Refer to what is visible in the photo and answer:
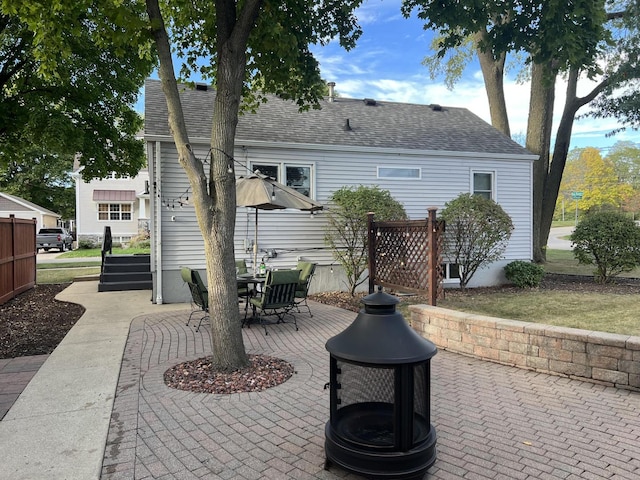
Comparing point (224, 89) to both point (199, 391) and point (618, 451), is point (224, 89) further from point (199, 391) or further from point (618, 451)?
point (618, 451)

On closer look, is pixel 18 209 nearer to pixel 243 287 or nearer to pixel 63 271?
pixel 63 271

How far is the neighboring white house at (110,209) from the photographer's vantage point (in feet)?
101

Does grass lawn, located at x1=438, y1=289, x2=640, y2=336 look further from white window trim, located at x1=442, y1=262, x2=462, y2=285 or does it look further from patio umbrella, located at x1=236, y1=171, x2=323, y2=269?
patio umbrella, located at x1=236, y1=171, x2=323, y2=269

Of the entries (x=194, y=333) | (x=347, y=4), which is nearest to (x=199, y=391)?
(x=194, y=333)

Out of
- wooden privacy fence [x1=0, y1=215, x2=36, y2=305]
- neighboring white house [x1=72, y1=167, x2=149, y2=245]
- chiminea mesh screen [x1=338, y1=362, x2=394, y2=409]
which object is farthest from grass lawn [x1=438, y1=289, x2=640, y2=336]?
neighboring white house [x1=72, y1=167, x2=149, y2=245]

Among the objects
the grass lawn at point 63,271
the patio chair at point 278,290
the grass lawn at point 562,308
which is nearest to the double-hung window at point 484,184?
the grass lawn at point 562,308

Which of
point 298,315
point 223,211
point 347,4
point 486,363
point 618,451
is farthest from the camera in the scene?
point 298,315

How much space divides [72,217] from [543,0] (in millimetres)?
47966

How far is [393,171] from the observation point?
11742 mm

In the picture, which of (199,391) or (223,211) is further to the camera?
(223,211)

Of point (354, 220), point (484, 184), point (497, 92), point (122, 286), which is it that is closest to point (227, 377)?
point (354, 220)

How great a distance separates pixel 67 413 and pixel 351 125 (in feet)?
35.0

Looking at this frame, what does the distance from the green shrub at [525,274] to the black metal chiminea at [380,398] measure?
10.4 m

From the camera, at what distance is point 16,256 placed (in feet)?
34.6
